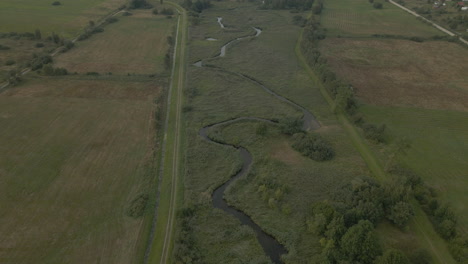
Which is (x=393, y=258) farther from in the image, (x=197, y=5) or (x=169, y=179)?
(x=197, y=5)

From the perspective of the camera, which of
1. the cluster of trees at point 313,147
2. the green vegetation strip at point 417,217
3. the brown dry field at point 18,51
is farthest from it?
the brown dry field at point 18,51

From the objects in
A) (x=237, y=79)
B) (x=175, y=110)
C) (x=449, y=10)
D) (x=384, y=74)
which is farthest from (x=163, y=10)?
(x=449, y=10)

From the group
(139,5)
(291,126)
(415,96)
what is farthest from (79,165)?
(139,5)

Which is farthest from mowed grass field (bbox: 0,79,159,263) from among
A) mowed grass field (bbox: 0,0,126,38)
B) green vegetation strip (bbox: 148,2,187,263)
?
mowed grass field (bbox: 0,0,126,38)

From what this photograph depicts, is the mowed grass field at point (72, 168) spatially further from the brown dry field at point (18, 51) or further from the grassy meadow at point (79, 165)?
the brown dry field at point (18, 51)

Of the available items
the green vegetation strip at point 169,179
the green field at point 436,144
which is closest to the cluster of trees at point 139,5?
the green vegetation strip at point 169,179

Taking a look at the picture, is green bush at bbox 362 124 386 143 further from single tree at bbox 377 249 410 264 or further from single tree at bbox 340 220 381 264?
single tree at bbox 377 249 410 264
